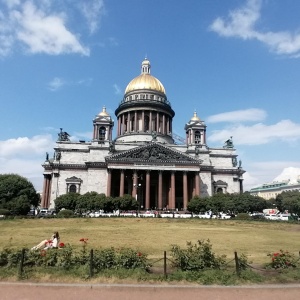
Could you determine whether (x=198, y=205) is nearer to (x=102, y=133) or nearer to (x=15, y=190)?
(x=102, y=133)

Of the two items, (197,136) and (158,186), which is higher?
(197,136)

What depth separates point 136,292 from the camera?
36.2 ft

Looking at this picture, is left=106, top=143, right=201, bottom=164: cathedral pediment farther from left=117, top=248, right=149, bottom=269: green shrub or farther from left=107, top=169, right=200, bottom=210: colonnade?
left=117, top=248, right=149, bottom=269: green shrub

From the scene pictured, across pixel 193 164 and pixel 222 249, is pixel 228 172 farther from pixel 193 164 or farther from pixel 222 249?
pixel 222 249

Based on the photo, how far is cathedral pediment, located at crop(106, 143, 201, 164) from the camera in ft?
220

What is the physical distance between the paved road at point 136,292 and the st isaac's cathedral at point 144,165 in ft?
173

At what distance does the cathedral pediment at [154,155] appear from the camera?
67188 mm

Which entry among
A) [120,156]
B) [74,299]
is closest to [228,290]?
[74,299]

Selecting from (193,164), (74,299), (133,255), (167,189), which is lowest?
(74,299)

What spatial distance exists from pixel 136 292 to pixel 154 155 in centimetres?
5723

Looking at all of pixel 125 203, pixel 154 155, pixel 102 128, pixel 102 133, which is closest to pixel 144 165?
pixel 154 155

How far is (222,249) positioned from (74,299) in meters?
11.6

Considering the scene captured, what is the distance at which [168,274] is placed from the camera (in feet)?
40.5

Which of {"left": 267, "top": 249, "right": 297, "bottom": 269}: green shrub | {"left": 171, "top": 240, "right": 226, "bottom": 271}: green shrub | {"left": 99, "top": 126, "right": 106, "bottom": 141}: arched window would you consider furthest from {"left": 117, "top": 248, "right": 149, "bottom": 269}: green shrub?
{"left": 99, "top": 126, "right": 106, "bottom": 141}: arched window
